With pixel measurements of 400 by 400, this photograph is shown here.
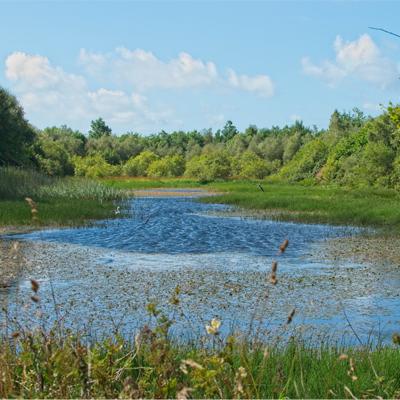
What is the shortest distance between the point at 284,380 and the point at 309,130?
10880cm

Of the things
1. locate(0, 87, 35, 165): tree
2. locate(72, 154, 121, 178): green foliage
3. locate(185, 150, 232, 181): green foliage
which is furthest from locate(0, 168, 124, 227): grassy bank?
locate(72, 154, 121, 178): green foliage

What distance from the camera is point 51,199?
30.0 meters

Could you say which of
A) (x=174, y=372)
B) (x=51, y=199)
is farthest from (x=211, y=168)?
(x=174, y=372)

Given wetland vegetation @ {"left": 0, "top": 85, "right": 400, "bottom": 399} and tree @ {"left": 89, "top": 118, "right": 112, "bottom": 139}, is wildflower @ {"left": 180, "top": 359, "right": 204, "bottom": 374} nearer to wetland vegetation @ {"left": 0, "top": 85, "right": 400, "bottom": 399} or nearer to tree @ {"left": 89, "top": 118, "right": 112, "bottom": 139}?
wetland vegetation @ {"left": 0, "top": 85, "right": 400, "bottom": 399}

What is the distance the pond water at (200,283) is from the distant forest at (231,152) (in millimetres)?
3189

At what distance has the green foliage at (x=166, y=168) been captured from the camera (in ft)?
303

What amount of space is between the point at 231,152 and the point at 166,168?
1461 cm

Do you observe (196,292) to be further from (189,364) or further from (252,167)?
(252,167)

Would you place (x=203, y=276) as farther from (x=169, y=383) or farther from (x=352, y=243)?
(x=169, y=383)

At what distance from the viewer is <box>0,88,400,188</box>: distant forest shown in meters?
40.4

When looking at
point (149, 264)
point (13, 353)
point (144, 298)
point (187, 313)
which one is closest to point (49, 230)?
point (149, 264)

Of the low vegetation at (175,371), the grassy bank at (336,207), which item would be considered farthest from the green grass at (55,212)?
the low vegetation at (175,371)

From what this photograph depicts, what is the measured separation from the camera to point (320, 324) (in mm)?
9203

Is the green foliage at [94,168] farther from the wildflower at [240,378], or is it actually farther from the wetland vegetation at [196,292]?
the wildflower at [240,378]
